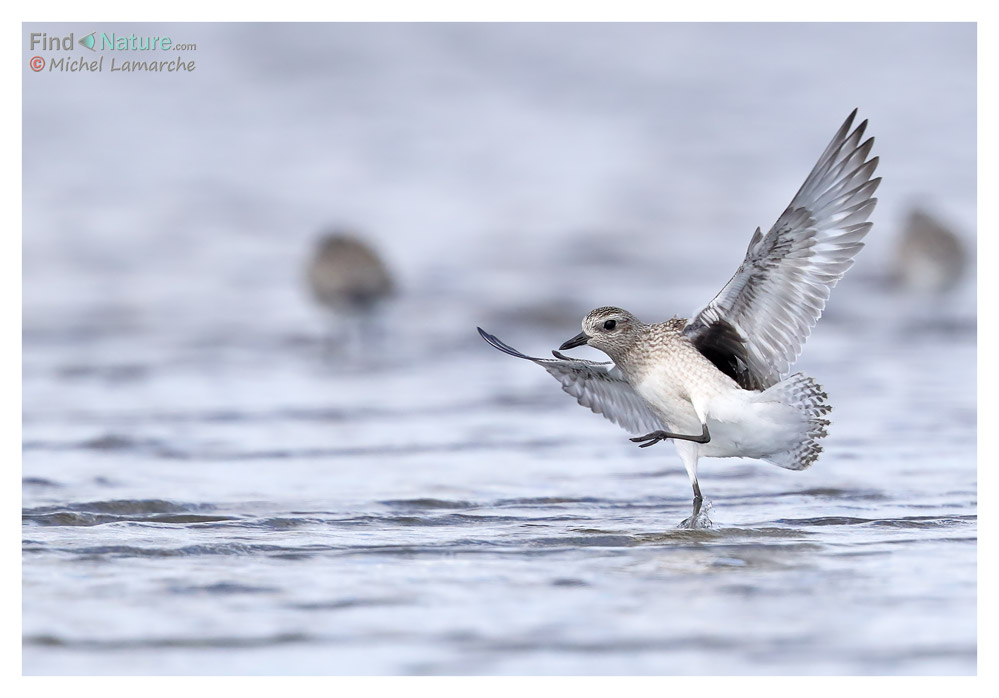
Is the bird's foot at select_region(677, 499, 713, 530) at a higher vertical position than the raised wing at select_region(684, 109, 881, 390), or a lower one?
lower

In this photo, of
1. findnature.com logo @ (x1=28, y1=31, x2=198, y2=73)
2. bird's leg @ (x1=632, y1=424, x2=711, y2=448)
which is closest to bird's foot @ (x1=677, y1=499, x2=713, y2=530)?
bird's leg @ (x1=632, y1=424, x2=711, y2=448)

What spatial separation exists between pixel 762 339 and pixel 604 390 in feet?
3.44

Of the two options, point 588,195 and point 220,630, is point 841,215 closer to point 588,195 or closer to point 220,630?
point 220,630

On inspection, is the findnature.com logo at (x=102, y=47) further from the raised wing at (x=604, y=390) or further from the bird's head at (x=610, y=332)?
the bird's head at (x=610, y=332)

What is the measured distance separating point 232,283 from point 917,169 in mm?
10037

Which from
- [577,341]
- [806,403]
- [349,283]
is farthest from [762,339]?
[349,283]

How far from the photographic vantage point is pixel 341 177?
1980 centimetres

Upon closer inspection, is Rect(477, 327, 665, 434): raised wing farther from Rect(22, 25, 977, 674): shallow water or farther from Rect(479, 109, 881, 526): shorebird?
Rect(22, 25, 977, 674): shallow water

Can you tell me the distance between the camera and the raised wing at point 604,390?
6.88 m

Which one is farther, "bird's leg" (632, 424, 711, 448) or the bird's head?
the bird's head

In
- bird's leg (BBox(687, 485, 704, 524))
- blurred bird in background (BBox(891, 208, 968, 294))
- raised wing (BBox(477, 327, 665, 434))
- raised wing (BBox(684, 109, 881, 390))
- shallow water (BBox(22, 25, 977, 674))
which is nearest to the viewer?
shallow water (BBox(22, 25, 977, 674))

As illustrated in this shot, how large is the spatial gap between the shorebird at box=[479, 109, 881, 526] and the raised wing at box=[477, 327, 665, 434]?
0.87 feet

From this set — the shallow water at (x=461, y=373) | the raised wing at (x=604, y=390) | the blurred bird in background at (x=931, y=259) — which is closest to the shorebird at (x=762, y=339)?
the raised wing at (x=604, y=390)

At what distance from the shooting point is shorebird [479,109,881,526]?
6.00 metres
